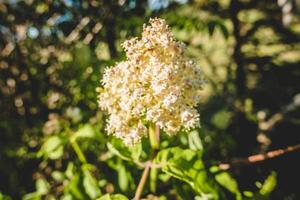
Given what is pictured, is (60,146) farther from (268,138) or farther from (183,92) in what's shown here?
(268,138)

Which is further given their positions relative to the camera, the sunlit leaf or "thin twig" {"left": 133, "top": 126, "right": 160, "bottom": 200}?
the sunlit leaf

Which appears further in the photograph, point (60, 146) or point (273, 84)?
point (273, 84)

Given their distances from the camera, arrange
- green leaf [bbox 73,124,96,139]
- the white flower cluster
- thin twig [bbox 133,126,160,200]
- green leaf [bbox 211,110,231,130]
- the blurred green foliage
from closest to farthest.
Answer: the white flower cluster
thin twig [bbox 133,126,160,200]
green leaf [bbox 73,124,96,139]
the blurred green foliage
green leaf [bbox 211,110,231,130]

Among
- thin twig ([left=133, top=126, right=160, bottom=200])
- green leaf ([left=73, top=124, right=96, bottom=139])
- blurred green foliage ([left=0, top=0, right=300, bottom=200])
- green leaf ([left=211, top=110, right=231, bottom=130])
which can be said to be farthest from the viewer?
green leaf ([left=211, top=110, right=231, bottom=130])

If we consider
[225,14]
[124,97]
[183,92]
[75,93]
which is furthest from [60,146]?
[225,14]

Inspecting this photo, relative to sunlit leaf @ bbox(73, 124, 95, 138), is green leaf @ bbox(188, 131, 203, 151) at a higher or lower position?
lower

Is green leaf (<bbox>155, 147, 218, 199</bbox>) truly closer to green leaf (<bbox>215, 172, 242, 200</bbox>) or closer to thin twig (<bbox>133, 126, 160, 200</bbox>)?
thin twig (<bbox>133, 126, 160, 200</bbox>)

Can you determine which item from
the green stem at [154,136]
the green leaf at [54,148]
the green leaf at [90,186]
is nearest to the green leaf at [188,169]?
the green stem at [154,136]

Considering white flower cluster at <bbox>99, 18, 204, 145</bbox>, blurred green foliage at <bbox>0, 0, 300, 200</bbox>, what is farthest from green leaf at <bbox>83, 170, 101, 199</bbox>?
white flower cluster at <bbox>99, 18, 204, 145</bbox>

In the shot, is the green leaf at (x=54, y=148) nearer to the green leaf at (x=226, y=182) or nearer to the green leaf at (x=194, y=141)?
the green leaf at (x=194, y=141)
